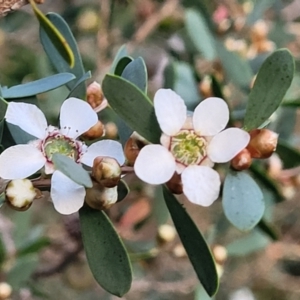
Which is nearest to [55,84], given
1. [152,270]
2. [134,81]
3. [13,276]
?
[134,81]

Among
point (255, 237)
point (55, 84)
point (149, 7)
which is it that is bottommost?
point (255, 237)

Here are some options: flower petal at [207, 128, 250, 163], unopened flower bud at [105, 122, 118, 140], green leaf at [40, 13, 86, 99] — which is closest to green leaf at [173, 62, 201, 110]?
unopened flower bud at [105, 122, 118, 140]

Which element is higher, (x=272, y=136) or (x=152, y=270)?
(x=272, y=136)

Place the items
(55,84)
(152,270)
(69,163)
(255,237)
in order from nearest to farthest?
1. (69,163)
2. (55,84)
3. (255,237)
4. (152,270)

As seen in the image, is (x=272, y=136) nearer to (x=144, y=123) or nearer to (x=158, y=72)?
(x=144, y=123)

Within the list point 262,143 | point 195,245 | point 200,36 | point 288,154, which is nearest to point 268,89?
point 262,143

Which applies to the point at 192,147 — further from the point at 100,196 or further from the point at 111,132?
the point at 111,132

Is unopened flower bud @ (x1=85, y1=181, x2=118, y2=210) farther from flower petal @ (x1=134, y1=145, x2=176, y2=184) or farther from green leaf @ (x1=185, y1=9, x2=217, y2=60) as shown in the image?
green leaf @ (x1=185, y1=9, x2=217, y2=60)
